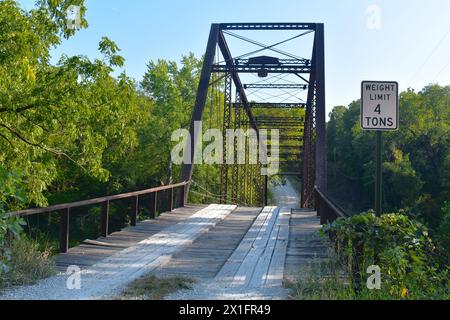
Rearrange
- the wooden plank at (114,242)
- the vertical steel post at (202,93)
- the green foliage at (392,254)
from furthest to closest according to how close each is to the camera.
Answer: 1. the vertical steel post at (202,93)
2. the wooden plank at (114,242)
3. the green foliage at (392,254)

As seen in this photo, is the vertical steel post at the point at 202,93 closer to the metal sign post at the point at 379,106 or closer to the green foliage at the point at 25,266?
the green foliage at the point at 25,266

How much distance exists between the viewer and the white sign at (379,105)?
4.82 meters

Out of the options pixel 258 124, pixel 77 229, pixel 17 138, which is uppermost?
pixel 258 124

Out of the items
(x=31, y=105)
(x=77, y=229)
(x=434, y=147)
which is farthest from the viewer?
(x=434, y=147)

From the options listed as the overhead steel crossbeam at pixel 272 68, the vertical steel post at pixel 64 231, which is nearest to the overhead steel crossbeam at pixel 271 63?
the overhead steel crossbeam at pixel 272 68

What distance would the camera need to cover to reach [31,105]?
9.45 m

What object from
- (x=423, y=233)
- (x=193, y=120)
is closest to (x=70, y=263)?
(x=423, y=233)

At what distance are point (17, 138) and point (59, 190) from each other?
944 inches

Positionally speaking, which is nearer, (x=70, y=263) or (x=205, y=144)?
(x=70, y=263)

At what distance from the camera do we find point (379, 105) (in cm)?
484

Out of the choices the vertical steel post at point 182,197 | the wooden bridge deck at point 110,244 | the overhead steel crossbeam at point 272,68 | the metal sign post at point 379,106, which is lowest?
the wooden bridge deck at point 110,244

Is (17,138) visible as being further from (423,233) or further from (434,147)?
(434,147)

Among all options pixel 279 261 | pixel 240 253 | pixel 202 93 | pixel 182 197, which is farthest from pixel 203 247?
pixel 202 93

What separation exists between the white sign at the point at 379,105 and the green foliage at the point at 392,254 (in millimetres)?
865
